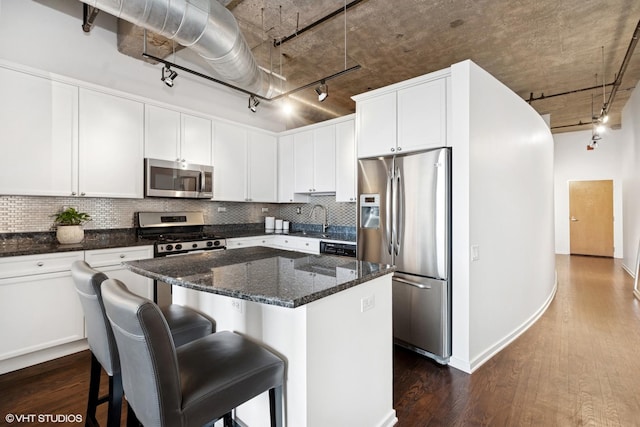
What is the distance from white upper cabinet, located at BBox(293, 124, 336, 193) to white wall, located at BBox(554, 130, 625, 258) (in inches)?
303

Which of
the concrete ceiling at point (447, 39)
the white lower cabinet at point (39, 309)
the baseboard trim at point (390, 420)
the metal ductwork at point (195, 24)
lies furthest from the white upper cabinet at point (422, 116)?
the white lower cabinet at point (39, 309)

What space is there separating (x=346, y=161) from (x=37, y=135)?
330cm

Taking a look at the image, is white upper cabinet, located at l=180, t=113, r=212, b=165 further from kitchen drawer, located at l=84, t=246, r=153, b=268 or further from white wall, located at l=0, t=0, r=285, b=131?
kitchen drawer, located at l=84, t=246, r=153, b=268

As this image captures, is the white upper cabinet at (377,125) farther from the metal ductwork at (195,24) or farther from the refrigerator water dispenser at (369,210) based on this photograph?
the metal ductwork at (195,24)

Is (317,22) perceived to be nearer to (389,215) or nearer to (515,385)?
(389,215)

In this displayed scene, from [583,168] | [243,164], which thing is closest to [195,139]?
[243,164]

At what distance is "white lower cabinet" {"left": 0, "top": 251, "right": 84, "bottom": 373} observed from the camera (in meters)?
2.45

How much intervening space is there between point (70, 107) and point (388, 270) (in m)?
3.40

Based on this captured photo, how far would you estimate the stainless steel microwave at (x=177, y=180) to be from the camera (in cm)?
360

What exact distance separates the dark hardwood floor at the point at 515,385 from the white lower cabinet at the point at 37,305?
9.3 inches

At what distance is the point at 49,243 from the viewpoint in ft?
10.0

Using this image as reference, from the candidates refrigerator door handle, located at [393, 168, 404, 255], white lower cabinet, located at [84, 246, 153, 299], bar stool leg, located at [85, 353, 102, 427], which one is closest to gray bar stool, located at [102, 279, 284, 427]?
bar stool leg, located at [85, 353, 102, 427]

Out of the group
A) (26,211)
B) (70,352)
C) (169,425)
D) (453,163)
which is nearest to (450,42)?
(453,163)

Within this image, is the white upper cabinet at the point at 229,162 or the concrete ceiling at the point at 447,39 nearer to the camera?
the concrete ceiling at the point at 447,39
